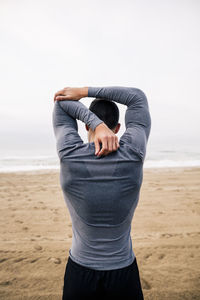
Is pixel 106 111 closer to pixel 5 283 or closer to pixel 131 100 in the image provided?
pixel 131 100

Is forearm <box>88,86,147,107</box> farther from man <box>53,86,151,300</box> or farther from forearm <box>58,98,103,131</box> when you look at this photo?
forearm <box>58,98,103,131</box>

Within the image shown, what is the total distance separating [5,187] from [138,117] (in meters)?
8.70

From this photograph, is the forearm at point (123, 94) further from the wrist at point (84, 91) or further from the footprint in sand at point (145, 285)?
the footprint in sand at point (145, 285)

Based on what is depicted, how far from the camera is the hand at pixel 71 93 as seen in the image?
4.25 feet

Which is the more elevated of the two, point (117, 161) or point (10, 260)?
point (117, 161)

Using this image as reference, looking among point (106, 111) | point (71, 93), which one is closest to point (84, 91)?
point (71, 93)

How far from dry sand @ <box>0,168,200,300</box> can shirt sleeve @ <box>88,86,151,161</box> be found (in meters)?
2.42

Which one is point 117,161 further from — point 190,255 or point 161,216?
point 161,216

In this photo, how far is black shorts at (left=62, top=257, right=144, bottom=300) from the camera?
1.24 metres

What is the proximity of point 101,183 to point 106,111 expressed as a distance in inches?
18.0

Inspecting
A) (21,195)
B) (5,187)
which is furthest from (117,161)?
(5,187)

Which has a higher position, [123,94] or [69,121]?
[123,94]

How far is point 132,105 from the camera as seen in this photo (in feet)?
4.22

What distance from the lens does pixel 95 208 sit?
118cm
